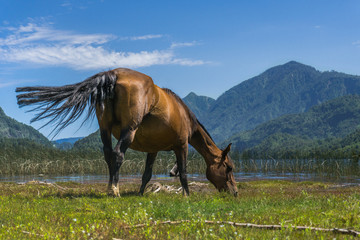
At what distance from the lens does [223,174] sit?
1024 centimetres

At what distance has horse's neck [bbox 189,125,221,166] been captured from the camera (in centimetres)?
1049

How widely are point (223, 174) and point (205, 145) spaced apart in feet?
3.23

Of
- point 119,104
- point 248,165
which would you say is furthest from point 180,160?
point 248,165

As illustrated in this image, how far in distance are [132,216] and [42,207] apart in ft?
7.10

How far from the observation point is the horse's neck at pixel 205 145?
10492mm

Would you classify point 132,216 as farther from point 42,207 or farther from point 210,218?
point 42,207

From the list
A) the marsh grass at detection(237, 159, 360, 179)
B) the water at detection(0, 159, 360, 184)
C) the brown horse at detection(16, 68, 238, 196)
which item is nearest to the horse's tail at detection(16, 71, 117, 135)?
the brown horse at detection(16, 68, 238, 196)

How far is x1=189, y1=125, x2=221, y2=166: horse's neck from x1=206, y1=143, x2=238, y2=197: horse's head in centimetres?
21

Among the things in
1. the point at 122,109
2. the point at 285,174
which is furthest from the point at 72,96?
the point at 285,174

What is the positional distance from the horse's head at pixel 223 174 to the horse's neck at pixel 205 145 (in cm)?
21

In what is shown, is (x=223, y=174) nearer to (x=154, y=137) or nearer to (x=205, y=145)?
(x=205, y=145)

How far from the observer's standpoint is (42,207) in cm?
673

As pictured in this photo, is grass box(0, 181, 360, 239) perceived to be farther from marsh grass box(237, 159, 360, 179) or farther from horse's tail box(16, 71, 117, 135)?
marsh grass box(237, 159, 360, 179)

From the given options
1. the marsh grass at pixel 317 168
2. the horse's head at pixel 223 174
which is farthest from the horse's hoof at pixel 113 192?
the marsh grass at pixel 317 168
